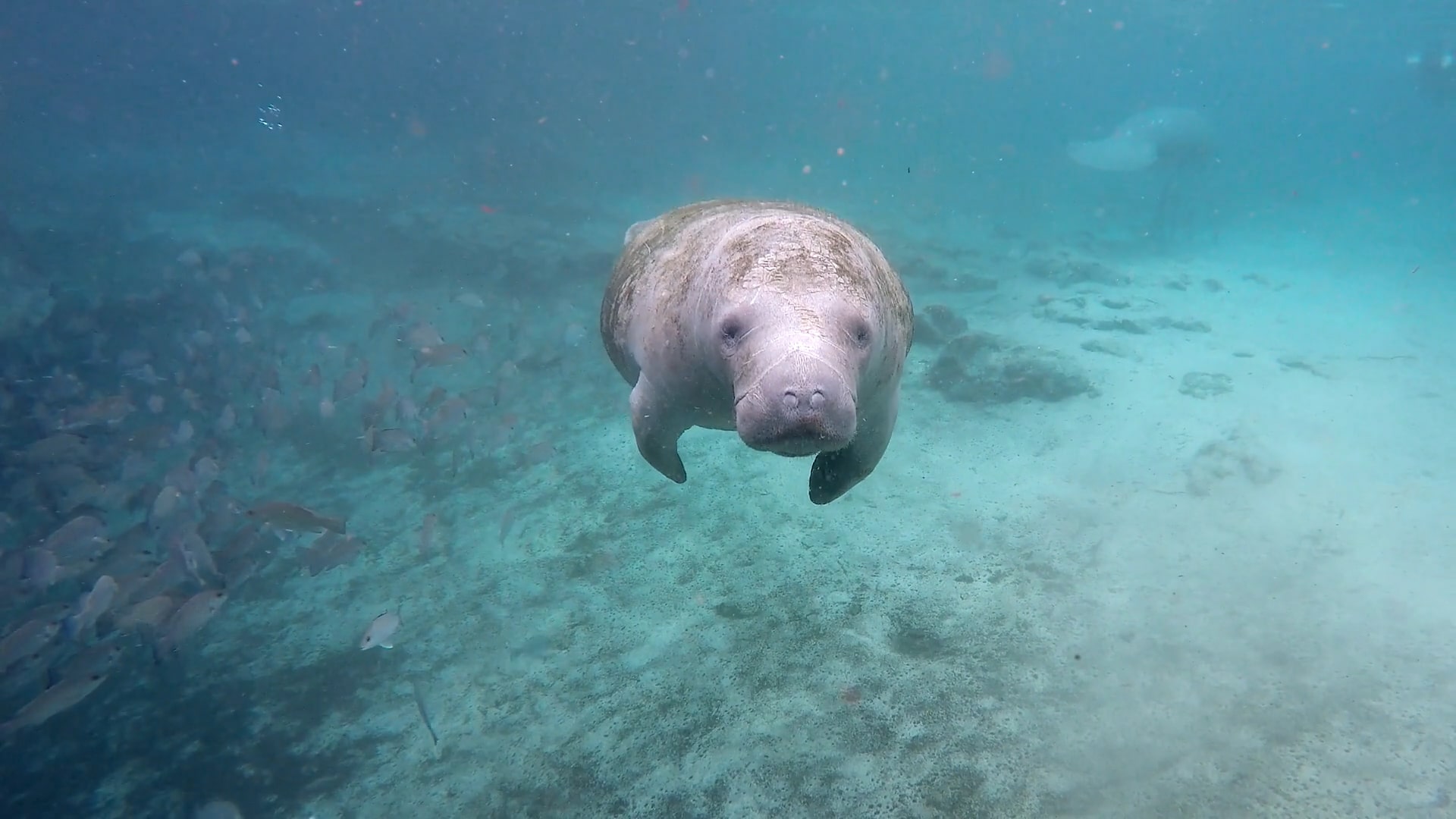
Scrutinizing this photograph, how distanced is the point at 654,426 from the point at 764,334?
1.85 metres

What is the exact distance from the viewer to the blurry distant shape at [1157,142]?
3244 centimetres

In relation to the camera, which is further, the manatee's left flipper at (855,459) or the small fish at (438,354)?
the small fish at (438,354)

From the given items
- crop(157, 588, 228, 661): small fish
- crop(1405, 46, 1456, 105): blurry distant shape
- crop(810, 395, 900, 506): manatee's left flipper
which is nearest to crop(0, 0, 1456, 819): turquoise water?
crop(157, 588, 228, 661): small fish

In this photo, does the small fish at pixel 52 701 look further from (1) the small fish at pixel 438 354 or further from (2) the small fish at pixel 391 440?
(1) the small fish at pixel 438 354

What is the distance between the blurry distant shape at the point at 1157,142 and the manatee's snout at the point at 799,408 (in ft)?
128

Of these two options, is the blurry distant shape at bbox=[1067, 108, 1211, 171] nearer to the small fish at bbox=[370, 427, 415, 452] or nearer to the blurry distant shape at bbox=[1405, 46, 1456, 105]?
the blurry distant shape at bbox=[1405, 46, 1456, 105]

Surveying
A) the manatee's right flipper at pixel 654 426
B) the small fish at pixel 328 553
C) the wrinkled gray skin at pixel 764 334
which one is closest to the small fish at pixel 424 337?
the small fish at pixel 328 553

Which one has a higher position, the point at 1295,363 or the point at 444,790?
the point at 444,790

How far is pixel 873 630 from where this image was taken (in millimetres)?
6441

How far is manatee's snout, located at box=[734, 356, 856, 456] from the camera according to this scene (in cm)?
236

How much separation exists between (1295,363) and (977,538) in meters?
13.2

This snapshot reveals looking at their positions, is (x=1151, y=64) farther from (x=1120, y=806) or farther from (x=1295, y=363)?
(x=1120, y=806)

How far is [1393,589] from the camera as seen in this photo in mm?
7281

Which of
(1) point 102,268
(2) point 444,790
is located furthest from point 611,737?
(1) point 102,268
